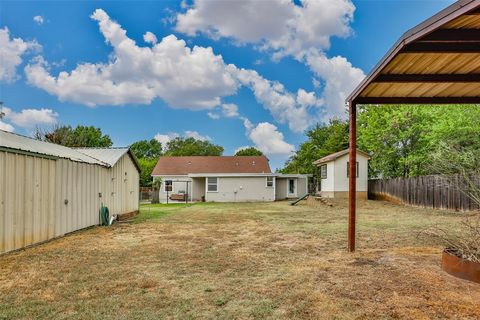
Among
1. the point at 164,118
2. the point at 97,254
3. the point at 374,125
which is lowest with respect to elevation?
the point at 97,254

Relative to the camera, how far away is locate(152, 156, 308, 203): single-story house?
27.2 m

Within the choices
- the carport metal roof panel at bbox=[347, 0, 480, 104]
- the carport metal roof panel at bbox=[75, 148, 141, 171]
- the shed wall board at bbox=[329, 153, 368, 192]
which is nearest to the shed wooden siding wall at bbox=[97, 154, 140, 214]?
the carport metal roof panel at bbox=[75, 148, 141, 171]

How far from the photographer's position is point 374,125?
25.4 m

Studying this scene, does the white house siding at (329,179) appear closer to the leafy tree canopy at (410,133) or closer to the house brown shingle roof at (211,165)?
the leafy tree canopy at (410,133)

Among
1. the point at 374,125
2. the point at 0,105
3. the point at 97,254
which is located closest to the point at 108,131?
the point at 0,105

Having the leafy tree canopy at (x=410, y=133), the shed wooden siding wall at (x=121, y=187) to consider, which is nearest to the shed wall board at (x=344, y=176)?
the leafy tree canopy at (x=410, y=133)

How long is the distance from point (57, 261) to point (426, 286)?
19.1 ft

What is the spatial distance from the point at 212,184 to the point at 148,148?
3762 cm

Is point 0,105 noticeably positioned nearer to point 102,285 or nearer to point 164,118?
point 164,118

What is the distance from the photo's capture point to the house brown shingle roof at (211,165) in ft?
100

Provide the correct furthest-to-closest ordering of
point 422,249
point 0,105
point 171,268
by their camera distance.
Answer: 1. point 0,105
2. point 422,249
3. point 171,268

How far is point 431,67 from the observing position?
18.2 feet

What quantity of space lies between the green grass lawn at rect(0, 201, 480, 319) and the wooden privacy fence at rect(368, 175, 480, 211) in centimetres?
860

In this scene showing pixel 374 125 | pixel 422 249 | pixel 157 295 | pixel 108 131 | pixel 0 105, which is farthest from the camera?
pixel 108 131
